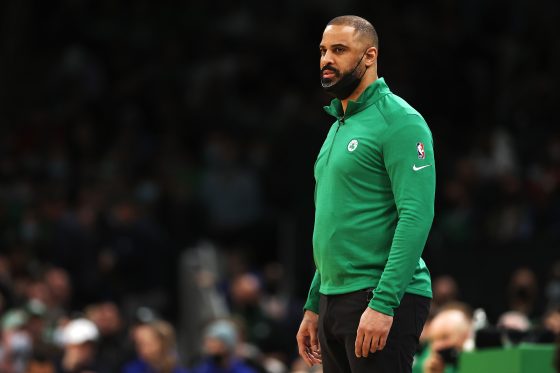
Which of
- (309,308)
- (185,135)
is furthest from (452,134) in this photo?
(309,308)

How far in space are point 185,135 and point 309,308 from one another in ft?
40.0

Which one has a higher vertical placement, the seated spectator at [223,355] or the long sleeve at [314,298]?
the long sleeve at [314,298]

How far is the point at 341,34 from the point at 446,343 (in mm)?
3311

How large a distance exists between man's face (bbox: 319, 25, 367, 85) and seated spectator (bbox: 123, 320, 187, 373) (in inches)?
270

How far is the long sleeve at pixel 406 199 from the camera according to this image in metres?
4.39

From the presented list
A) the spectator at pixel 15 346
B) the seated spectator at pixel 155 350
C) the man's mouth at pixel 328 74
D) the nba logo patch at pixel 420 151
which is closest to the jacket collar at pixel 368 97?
the man's mouth at pixel 328 74

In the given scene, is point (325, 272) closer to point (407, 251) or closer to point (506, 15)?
point (407, 251)

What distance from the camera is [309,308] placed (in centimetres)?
490

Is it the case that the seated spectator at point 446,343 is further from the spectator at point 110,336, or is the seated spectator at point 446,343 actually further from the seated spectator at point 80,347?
the spectator at point 110,336

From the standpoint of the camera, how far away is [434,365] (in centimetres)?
736

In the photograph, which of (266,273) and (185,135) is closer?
(266,273)

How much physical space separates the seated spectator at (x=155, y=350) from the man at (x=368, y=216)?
6.59 meters

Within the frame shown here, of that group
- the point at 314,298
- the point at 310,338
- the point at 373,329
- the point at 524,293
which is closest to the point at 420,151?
the point at 373,329

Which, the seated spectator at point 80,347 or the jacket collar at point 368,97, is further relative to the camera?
the seated spectator at point 80,347
